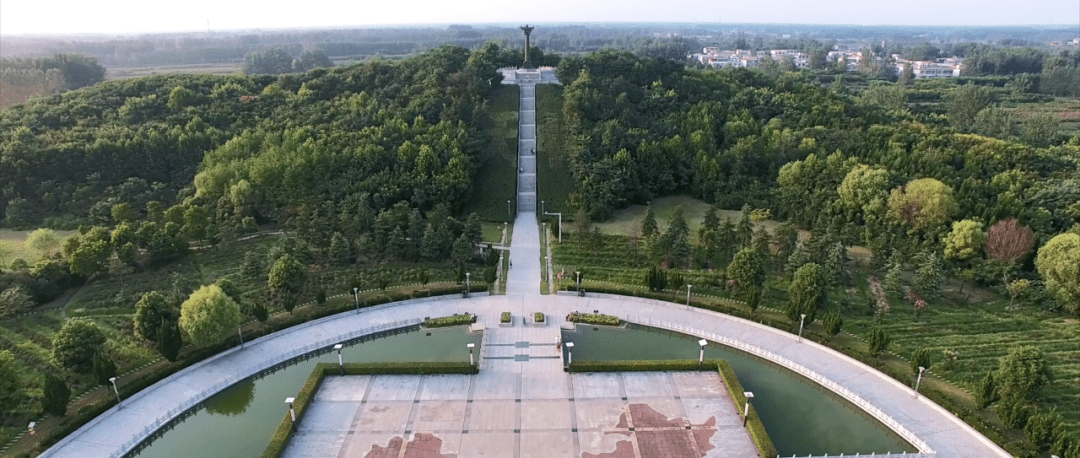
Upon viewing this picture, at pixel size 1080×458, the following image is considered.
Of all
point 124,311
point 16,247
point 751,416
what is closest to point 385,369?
point 751,416

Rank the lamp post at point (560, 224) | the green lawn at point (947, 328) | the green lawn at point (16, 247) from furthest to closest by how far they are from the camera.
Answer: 1. the lamp post at point (560, 224)
2. the green lawn at point (16, 247)
3. the green lawn at point (947, 328)

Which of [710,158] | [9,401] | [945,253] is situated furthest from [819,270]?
[9,401]

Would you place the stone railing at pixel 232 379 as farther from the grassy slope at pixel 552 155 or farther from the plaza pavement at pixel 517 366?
the grassy slope at pixel 552 155

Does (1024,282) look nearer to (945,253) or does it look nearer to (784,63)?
(945,253)

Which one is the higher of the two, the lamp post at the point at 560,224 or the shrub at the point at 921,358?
the lamp post at the point at 560,224

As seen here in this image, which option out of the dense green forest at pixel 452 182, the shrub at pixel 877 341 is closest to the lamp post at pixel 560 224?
the dense green forest at pixel 452 182

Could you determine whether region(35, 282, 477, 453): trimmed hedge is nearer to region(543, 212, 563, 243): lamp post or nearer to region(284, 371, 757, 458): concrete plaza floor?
region(284, 371, 757, 458): concrete plaza floor

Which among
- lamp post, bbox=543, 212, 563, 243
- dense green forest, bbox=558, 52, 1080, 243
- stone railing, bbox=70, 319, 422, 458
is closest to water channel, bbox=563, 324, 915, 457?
stone railing, bbox=70, 319, 422, 458
